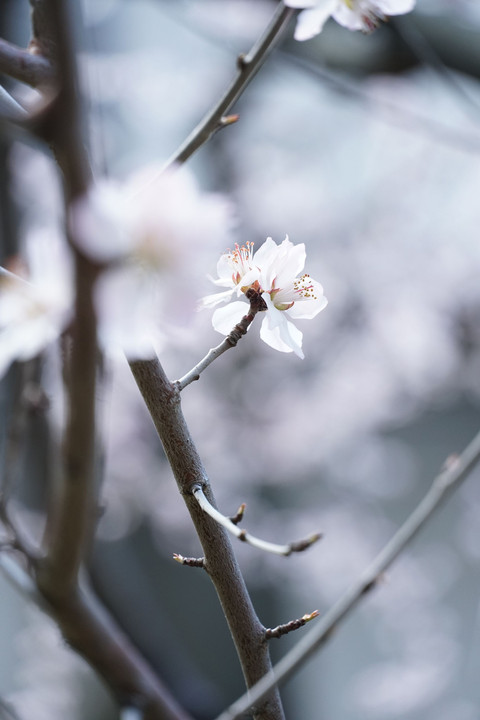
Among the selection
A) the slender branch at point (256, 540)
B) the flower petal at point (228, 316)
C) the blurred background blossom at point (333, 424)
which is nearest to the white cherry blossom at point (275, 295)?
the flower petal at point (228, 316)

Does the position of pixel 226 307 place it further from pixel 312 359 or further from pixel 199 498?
pixel 312 359

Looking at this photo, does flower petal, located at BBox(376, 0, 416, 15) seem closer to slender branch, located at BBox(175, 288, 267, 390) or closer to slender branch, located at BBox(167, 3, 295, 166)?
slender branch, located at BBox(167, 3, 295, 166)

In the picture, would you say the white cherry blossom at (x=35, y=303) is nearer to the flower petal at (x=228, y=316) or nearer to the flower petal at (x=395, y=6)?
the flower petal at (x=228, y=316)

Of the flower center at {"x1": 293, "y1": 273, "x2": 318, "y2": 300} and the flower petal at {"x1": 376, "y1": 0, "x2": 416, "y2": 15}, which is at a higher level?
the flower petal at {"x1": 376, "y1": 0, "x2": 416, "y2": 15}

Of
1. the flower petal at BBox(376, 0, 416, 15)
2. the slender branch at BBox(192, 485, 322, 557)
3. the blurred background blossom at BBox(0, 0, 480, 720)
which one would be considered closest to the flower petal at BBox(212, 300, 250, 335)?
the slender branch at BBox(192, 485, 322, 557)

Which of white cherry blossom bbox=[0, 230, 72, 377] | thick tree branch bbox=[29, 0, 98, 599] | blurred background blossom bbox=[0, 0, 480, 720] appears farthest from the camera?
blurred background blossom bbox=[0, 0, 480, 720]

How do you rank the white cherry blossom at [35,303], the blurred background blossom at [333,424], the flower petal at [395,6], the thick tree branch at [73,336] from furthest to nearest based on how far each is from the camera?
the blurred background blossom at [333,424] → the flower petal at [395,6] → the white cherry blossom at [35,303] → the thick tree branch at [73,336]
